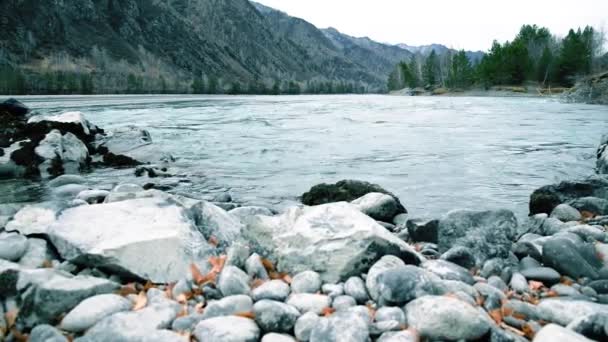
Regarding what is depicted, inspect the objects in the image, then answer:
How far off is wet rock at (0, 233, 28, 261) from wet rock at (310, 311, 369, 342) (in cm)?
300

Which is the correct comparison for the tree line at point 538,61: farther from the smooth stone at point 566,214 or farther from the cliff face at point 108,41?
the cliff face at point 108,41

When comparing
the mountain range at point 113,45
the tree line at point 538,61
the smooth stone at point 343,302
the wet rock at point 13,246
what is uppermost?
the mountain range at point 113,45

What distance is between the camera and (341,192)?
769 centimetres

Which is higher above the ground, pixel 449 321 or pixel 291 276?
pixel 449 321

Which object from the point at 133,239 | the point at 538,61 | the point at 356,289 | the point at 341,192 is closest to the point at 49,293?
the point at 133,239

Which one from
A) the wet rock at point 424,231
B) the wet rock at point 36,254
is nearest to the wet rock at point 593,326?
the wet rock at point 424,231

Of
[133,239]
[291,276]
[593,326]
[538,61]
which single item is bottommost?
[291,276]

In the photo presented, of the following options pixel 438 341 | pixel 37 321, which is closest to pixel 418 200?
pixel 438 341

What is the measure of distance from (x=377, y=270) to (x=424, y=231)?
1.92 meters

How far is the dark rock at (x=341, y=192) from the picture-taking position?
7616 mm

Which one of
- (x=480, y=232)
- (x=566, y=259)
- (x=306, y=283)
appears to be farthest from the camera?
(x=480, y=232)

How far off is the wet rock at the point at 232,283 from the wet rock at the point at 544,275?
254cm

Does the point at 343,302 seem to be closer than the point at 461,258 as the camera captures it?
Yes

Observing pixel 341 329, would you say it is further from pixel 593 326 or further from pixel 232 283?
pixel 593 326
